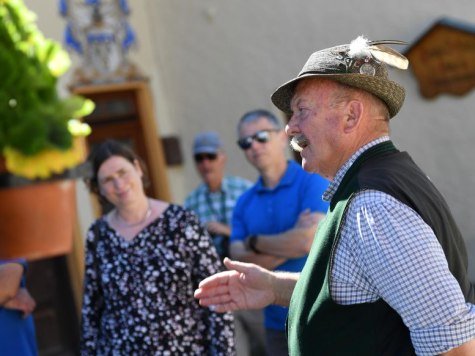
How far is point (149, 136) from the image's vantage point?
26.5 feet

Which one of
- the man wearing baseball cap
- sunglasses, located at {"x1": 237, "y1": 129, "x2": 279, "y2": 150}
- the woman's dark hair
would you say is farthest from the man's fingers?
the man wearing baseball cap

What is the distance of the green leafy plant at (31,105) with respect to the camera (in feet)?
3.96

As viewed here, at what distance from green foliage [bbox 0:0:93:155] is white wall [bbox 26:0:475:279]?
5.17m

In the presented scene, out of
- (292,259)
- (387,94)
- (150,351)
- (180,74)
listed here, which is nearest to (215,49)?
(180,74)

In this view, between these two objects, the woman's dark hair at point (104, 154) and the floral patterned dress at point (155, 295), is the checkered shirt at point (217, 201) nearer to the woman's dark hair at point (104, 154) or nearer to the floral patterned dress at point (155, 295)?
the woman's dark hair at point (104, 154)

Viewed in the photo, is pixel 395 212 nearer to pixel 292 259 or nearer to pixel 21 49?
pixel 21 49

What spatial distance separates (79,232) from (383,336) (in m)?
5.62

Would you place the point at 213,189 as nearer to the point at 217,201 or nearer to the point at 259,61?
the point at 217,201

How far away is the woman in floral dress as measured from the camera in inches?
123

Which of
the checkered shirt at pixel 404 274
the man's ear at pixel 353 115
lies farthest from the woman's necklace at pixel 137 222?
the checkered shirt at pixel 404 274

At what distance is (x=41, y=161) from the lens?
1229mm

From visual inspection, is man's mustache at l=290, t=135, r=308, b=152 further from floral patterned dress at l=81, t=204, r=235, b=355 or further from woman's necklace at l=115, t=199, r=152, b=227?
woman's necklace at l=115, t=199, r=152, b=227

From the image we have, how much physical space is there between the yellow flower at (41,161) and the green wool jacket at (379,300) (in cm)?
85

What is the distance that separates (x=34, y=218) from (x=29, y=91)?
0.78 ft
